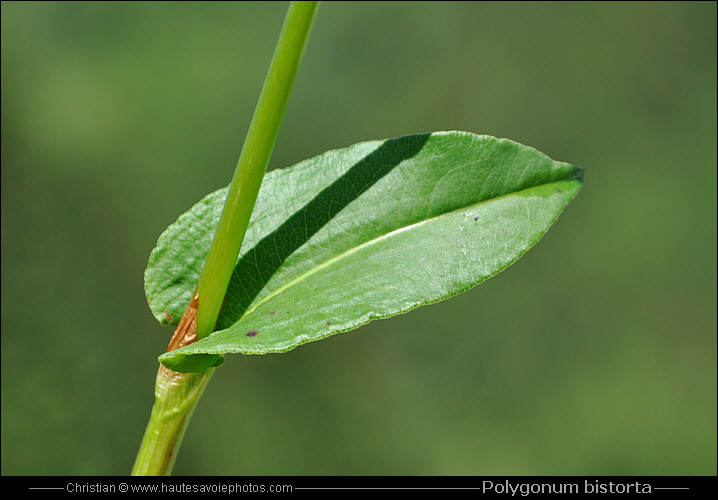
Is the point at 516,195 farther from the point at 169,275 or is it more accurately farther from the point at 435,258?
the point at 169,275

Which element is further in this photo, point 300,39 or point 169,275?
point 169,275

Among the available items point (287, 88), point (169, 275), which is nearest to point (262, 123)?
point (287, 88)

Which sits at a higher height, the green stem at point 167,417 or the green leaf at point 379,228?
the green leaf at point 379,228
